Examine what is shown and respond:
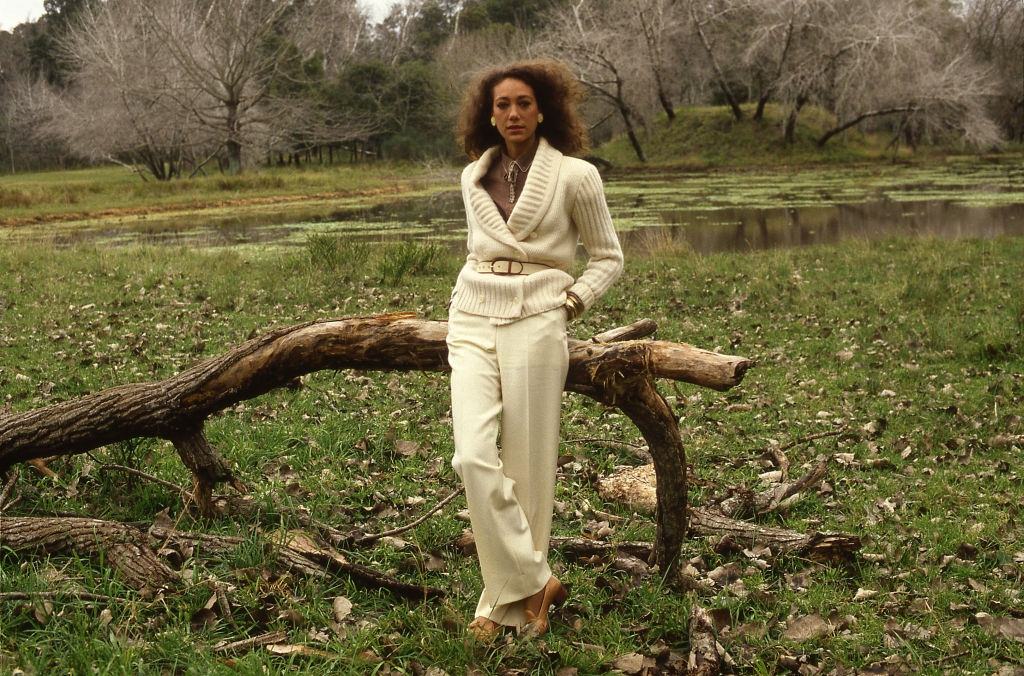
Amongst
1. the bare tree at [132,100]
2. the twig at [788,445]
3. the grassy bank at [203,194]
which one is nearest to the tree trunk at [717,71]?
the grassy bank at [203,194]

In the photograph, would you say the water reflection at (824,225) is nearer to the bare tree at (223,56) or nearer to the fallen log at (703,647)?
the fallen log at (703,647)

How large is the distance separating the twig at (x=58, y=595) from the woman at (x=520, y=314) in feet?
4.77

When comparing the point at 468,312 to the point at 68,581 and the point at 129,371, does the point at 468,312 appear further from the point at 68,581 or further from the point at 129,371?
the point at 129,371

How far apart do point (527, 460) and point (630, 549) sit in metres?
1.32

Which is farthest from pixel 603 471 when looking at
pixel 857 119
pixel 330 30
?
pixel 330 30

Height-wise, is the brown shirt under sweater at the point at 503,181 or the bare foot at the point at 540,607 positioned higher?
the brown shirt under sweater at the point at 503,181

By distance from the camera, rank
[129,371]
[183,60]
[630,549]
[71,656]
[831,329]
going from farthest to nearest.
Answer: [183,60]
[831,329]
[129,371]
[630,549]
[71,656]

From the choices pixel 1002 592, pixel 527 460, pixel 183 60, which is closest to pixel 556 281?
pixel 527 460

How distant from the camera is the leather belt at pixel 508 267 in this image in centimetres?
391

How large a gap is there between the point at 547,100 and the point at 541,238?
60 cm

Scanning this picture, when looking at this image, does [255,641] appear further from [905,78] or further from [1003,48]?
[1003,48]

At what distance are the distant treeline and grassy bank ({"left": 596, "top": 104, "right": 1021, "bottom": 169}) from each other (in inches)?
28.0

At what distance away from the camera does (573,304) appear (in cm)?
391

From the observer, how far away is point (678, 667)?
3.83 m
